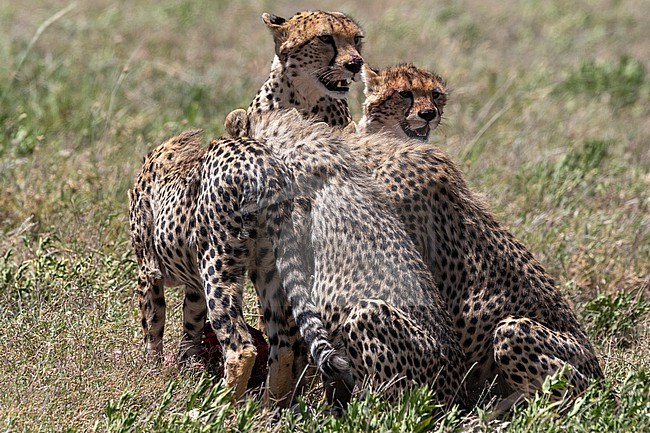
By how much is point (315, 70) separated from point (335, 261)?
1.38 meters

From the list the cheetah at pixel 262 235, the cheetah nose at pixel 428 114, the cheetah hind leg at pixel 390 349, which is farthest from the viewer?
the cheetah nose at pixel 428 114

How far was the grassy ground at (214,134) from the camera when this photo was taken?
4121 millimetres

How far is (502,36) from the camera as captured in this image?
1166 cm

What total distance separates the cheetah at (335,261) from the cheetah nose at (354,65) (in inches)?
37.6

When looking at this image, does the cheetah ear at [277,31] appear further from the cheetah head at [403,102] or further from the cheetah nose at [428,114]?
the cheetah nose at [428,114]

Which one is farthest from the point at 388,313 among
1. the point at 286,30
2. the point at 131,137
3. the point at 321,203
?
the point at 131,137

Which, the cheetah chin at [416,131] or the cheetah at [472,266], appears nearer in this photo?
the cheetah at [472,266]

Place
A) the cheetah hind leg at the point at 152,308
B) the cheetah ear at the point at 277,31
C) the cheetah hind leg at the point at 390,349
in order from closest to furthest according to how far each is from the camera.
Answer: the cheetah hind leg at the point at 390,349
the cheetah hind leg at the point at 152,308
the cheetah ear at the point at 277,31

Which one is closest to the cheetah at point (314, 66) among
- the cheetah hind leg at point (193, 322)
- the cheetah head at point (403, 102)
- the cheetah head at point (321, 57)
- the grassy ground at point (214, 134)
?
the cheetah head at point (321, 57)

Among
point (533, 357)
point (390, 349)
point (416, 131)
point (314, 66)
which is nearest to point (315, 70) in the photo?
point (314, 66)

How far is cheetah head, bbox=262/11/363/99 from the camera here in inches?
210

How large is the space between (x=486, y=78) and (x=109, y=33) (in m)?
3.52

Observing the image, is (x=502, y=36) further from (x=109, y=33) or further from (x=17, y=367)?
(x=17, y=367)

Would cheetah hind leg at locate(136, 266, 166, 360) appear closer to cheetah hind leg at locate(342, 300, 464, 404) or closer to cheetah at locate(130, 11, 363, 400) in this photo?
cheetah at locate(130, 11, 363, 400)
